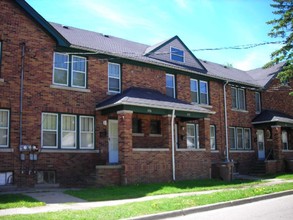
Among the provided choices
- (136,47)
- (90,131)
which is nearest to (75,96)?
(90,131)

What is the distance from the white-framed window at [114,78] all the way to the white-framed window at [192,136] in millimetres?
5775

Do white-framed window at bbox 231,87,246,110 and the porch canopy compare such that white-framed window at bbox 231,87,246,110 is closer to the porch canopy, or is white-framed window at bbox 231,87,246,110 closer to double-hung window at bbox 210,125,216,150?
double-hung window at bbox 210,125,216,150

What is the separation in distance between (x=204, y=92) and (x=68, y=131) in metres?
10.5

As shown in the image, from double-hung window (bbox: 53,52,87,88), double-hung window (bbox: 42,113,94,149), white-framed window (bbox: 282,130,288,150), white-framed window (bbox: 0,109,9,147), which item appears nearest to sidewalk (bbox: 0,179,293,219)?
white-framed window (bbox: 0,109,9,147)

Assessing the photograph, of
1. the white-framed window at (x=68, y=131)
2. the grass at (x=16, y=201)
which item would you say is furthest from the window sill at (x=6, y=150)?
the grass at (x=16, y=201)

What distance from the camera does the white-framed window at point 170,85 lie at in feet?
72.0

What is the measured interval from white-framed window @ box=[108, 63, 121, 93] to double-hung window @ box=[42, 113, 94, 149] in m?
2.08

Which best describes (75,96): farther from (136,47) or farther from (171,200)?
(171,200)

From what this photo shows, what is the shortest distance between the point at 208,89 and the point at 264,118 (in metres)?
5.45

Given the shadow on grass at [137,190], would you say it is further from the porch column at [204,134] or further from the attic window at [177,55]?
the attic window at [177,55]

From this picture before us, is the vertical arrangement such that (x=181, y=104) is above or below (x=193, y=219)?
above

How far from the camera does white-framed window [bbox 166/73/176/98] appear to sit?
21947 millimetres

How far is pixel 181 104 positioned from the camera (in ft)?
64.4

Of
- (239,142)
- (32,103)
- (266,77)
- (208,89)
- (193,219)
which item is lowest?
(193,219)
